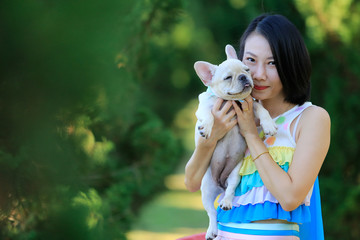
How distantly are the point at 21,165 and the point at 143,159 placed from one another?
2.98 metres

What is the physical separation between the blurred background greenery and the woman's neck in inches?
25.3

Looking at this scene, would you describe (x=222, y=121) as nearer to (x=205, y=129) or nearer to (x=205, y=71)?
(x=205, y=129)

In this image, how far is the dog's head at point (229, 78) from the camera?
179 cm

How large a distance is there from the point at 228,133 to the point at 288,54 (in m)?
0.41

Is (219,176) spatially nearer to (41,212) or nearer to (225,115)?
(225,115)

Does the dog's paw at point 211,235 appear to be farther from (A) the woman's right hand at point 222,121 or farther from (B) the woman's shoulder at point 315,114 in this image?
(B) the woman's shoulder at point 315,114

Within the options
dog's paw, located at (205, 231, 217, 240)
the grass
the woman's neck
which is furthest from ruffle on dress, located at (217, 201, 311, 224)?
the grass

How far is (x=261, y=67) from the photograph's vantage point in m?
1.84

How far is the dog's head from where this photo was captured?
5.88 feet

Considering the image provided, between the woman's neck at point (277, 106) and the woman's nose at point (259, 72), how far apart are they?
0.58 ft

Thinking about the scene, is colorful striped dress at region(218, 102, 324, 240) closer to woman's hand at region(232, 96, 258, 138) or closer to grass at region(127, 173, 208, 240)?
woman's hand at region(232, 96, 258, 138)

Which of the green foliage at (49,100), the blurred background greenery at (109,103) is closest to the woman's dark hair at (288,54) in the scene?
the blurred background greenery at (109,103)

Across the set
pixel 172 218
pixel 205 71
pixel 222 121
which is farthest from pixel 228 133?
pixel 172 218

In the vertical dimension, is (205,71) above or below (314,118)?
above
